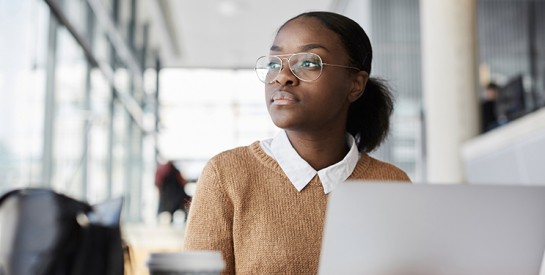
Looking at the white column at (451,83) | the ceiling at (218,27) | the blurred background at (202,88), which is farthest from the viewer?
the ceiling at (218,27)

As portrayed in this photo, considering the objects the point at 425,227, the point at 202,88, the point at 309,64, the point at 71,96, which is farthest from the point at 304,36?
the point at 202,88

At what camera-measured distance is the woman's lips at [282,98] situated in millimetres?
1393

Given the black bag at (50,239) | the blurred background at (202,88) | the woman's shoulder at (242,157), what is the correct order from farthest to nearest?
the blurred background at (202,88) < the woman's shoulder at (242,157) < the black bag at (50,239)

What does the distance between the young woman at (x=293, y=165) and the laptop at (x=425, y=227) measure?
43cm

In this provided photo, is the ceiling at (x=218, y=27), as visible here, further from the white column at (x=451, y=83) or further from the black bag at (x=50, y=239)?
the black bag at (x=50, y=239)

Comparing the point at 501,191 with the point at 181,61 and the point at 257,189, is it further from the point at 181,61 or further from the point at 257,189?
the point at 181,61

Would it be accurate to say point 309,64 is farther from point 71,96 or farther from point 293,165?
point 71,96

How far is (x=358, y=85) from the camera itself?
1592 mm

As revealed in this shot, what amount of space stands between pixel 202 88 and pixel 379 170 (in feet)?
42.4

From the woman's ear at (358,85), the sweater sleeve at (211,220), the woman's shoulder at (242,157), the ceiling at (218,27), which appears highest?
the ceiling at (218,27)

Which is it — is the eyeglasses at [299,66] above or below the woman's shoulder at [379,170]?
above

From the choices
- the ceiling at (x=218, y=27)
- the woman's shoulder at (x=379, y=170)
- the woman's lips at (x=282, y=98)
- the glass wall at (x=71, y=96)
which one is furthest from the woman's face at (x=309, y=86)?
the ceiling at (x=218, y=27)

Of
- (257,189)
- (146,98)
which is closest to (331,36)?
(257,189)

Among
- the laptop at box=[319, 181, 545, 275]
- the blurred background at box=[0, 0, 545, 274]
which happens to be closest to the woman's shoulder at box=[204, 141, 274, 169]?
the blurred background at box=[0, 0, 545, 274]
